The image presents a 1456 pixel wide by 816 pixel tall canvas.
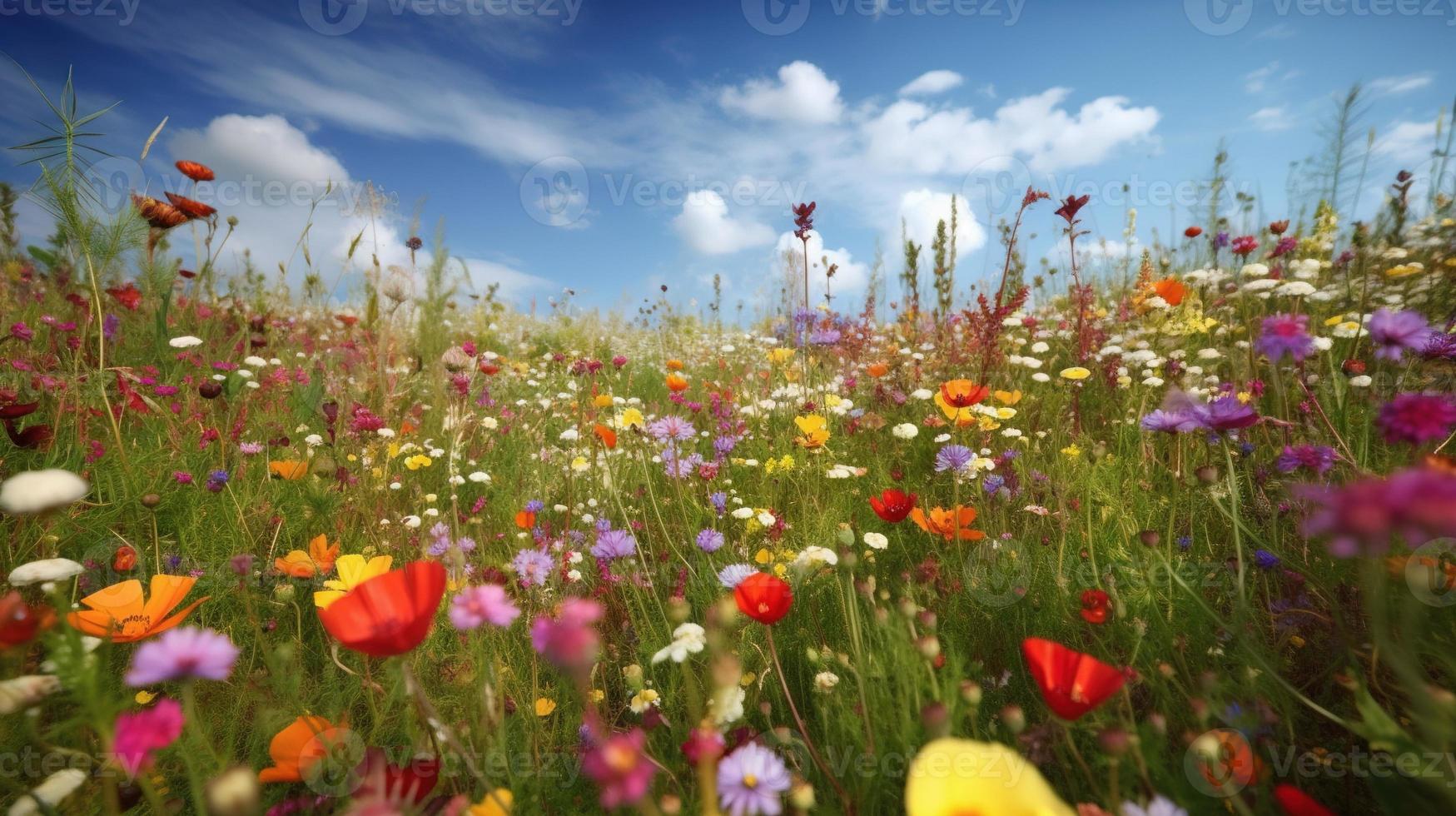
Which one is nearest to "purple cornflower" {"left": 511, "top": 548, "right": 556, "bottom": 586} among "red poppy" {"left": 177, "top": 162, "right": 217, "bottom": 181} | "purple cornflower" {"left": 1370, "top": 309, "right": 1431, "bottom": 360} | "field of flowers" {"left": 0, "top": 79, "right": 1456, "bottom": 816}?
"field of flowers" {"left": 0, "top": 79, "right": 1456, "bottom": 816}

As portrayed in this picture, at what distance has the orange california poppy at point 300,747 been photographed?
894 millimetres

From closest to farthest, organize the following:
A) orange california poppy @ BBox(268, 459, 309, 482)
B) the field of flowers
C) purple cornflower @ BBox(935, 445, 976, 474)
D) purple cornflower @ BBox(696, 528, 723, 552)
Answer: the field of flowers < purple cornflower @ BBox(696, 528, 723, 552) < purple cornflower @ BBox(935, 445, 976, 474) < orange california poppy @ BBox(268, 459, 309, 482)

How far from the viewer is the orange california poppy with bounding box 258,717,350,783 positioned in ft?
2.93

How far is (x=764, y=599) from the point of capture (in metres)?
1.02

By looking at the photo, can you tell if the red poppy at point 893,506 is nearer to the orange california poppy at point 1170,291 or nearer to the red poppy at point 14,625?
the red poppy at point 14,625

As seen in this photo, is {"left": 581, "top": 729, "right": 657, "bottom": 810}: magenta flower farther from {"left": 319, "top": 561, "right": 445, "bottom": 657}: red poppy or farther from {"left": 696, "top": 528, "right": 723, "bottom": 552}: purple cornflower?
{"left": 696, "top": 528, "right": 723, "bottom": 552}: purple cornflower

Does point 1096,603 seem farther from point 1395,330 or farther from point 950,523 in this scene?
point 1395,330

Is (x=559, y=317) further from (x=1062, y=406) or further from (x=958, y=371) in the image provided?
(x=1062, y=406)

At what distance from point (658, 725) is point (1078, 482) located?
1.64 metres

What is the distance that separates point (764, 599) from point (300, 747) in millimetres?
764

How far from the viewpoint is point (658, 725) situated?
4.27 ft

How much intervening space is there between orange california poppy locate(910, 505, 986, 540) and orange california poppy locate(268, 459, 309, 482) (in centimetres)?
204

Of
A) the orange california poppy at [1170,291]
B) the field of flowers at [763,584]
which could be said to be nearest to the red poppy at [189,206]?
the field of flowers at [763,584]

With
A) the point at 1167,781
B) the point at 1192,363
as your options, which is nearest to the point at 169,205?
the point at 1167,781
